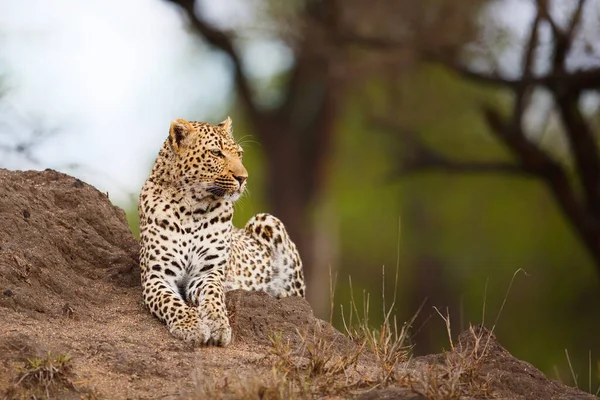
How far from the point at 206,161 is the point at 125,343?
1830 mm

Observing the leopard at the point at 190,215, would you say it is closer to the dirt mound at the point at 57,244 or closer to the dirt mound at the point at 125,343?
the dirt mound at the point at 125,343

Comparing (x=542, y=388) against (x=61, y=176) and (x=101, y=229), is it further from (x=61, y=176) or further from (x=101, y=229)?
(x=61, y=176)

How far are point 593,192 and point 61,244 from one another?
10.4 metres

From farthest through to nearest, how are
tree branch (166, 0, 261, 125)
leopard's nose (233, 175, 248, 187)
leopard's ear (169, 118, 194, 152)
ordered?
tree branch (166, 0, 261, 125) → leopard's ear (169, 118, 194, 152) → leopard's nose (233, 175, 248, 187)

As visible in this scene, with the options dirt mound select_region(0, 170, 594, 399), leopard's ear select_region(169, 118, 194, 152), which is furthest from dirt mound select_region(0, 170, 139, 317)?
leopard's ear select_region(169, 118, 194, 152)

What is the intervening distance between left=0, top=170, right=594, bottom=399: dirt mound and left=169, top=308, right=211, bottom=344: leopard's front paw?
0.26ft

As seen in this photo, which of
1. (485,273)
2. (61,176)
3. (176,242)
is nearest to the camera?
(176,242)

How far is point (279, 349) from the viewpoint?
7.14 metres

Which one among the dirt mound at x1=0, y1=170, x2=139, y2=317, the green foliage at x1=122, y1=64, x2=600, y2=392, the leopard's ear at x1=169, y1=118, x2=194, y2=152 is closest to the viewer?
the dirt mound at x1=0, y1=170, x2=139, y2=317

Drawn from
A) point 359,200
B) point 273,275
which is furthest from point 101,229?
point 359,200

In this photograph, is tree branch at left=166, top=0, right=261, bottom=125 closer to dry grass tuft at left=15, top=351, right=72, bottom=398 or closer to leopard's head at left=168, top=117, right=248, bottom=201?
leopard's head at left=168, top=117, right=248, bottom=201

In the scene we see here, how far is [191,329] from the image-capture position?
7.85 m

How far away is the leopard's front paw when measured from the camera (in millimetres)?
7789

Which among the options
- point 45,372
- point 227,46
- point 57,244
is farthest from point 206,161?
point 227,46
